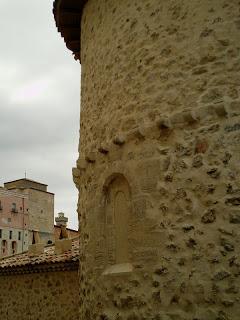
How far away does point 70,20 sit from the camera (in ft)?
27.6

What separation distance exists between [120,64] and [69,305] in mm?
6892

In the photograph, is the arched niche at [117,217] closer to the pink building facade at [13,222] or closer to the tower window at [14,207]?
the pink building facade at [13,222]

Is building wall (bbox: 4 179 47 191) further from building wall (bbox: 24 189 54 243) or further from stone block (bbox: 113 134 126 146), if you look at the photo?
stone block (bbox: 113 134 126 146)

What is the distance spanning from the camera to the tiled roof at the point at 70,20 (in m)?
7.95

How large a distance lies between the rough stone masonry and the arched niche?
15mm

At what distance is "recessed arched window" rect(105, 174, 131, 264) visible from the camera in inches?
233

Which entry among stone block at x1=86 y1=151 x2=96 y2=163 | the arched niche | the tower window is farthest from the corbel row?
the tower window

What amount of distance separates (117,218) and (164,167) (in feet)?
4.01

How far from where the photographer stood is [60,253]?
1234 cm

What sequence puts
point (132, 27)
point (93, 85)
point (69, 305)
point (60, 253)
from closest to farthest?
point (132, 27) → point (93, 85) → point (69, 305) → point (60, 253)

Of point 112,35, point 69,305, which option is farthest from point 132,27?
point 69,305

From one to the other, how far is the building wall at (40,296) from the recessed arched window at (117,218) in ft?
17.0

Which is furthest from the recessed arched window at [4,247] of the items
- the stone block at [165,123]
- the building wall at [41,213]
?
the stone block at [165,123]

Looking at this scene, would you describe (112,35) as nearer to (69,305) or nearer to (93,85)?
(93,85)
